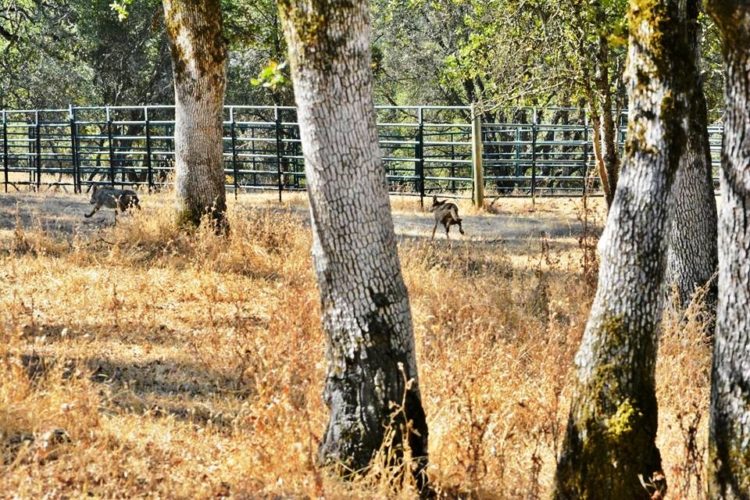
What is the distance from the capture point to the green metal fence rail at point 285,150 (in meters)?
20.5

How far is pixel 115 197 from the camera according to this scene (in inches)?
560

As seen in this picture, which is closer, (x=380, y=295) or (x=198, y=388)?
(x=380, y=295)

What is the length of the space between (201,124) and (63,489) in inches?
308

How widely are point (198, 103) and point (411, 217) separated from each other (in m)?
6.20

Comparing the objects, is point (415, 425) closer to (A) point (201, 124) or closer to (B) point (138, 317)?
(B) point (138, 317)

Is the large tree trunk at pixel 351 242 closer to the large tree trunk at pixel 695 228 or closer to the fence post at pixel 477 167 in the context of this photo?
the large tree trunk at pixel 695 228

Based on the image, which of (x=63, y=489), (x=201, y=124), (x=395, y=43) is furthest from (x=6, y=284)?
(x=395, y=43)

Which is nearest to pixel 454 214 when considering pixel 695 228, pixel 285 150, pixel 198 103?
pixel 198 103

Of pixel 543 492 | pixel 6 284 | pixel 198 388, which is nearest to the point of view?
pixel 543 492

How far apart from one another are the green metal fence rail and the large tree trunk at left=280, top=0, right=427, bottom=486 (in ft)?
41.4

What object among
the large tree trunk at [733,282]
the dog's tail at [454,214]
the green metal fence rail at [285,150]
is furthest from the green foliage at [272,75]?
the green metal fence rail at [285,150]

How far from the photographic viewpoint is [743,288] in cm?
444

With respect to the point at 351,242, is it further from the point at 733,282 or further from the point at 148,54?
the point at 148,54

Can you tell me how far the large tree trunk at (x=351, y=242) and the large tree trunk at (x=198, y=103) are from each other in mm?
6914
